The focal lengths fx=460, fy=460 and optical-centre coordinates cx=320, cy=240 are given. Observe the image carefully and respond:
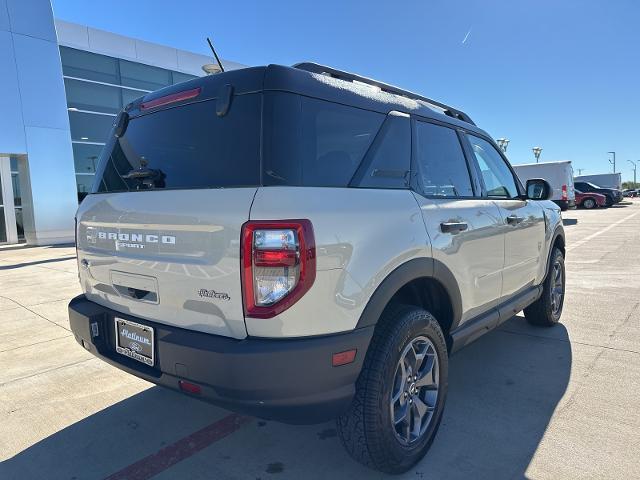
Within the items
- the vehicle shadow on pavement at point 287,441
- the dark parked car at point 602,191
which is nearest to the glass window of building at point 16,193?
the vehicle shadow on pavement at point 287,441

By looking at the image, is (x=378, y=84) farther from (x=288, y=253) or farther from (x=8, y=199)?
(x=8, y=199)

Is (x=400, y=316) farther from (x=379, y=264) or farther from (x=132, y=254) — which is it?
(x=132, y=254)

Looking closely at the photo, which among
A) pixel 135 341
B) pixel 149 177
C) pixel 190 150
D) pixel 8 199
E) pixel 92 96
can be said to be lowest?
pixel 135 341

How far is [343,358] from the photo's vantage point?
196 centimetres

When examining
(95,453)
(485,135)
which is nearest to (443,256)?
(485,135)

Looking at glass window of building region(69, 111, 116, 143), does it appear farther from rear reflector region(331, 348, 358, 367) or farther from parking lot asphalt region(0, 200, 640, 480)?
rear reflector region(331, 348, 358, 367)

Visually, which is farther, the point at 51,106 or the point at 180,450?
the point at 51,106

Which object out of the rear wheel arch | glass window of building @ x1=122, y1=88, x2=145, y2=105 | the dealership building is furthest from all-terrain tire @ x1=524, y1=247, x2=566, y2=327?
glass window of building @ x1=122, y1=88, x2=145, y2=105

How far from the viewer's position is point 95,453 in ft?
8.51

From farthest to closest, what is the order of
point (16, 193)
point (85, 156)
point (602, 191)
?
point (602, 191)
point (85, 156)
point (16, 193)

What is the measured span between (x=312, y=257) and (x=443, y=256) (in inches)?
40.1

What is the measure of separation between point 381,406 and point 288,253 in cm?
87

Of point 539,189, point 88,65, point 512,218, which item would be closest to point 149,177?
point 512,218

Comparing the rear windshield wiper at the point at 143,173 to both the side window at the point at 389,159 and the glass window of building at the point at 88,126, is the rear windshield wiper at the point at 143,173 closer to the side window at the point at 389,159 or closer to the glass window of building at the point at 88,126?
the side window at the point at 389,159
